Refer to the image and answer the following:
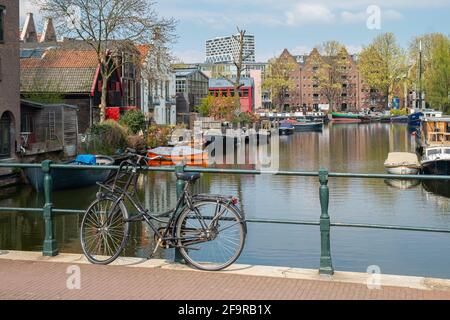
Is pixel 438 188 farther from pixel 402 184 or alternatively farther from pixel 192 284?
pixel 192 284

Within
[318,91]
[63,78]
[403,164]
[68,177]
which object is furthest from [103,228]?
[318,91]

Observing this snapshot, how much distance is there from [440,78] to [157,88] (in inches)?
1213

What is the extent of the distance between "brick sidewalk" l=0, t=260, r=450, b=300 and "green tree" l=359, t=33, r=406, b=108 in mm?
105212

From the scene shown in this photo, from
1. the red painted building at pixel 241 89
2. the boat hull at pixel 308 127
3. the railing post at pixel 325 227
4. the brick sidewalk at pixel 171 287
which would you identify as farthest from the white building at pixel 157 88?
the railing post at pixel 325 227

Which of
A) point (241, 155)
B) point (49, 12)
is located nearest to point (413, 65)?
point (241, 155)

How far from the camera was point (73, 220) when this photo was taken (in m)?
19.8

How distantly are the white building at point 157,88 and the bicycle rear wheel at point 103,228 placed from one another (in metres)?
35.8

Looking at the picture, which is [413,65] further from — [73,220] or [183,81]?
[73,220]

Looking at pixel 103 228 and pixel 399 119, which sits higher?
pixel 399 119

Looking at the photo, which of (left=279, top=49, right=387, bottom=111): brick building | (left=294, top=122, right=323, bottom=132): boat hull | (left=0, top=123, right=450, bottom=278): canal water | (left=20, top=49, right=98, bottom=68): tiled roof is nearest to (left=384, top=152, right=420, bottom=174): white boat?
(left=0, top=123, right=450, bottom=278): canal water

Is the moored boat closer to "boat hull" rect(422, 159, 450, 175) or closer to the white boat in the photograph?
the white boat

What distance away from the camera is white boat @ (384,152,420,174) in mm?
31906

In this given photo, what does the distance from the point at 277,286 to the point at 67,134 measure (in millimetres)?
31208

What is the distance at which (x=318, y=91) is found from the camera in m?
127
